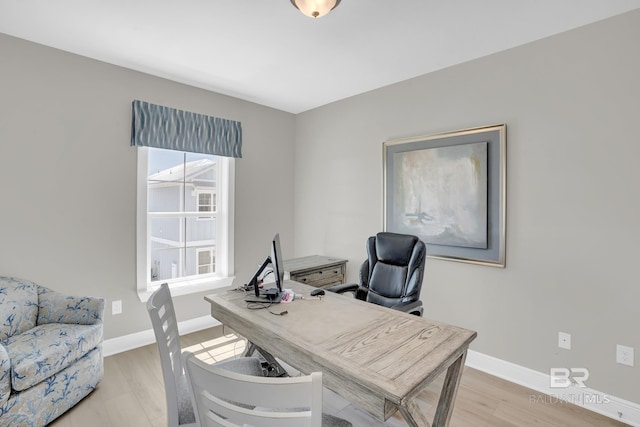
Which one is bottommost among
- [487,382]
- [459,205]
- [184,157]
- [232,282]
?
[487,382]

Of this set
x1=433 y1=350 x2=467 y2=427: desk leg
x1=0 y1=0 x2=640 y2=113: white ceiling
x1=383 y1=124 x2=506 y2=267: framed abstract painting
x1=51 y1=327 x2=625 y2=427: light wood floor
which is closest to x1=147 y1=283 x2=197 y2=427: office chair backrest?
x1=51 y1=327 x2=625 y2=427: light wood floor

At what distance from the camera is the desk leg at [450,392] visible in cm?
149

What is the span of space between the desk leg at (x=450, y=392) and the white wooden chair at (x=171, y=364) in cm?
93

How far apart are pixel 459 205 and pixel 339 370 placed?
203cm

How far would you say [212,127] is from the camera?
3422 millimetres

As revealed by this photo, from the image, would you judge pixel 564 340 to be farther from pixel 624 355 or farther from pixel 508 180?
pixel 508 180

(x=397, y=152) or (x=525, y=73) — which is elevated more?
(x=525, y=73)

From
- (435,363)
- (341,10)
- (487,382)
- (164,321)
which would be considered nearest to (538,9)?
(341,10)

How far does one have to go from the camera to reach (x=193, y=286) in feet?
11.0

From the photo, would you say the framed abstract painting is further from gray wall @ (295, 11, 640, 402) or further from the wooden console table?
the wooden console table

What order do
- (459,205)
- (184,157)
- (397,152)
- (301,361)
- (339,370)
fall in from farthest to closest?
(184,157) < (397,152) < (459,205) < (301,361) < (339,370)

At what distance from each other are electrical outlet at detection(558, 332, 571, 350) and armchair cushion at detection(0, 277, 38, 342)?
3.81 meters

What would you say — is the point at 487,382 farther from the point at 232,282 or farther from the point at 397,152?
the point at 232,282

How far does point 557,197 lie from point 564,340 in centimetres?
103
